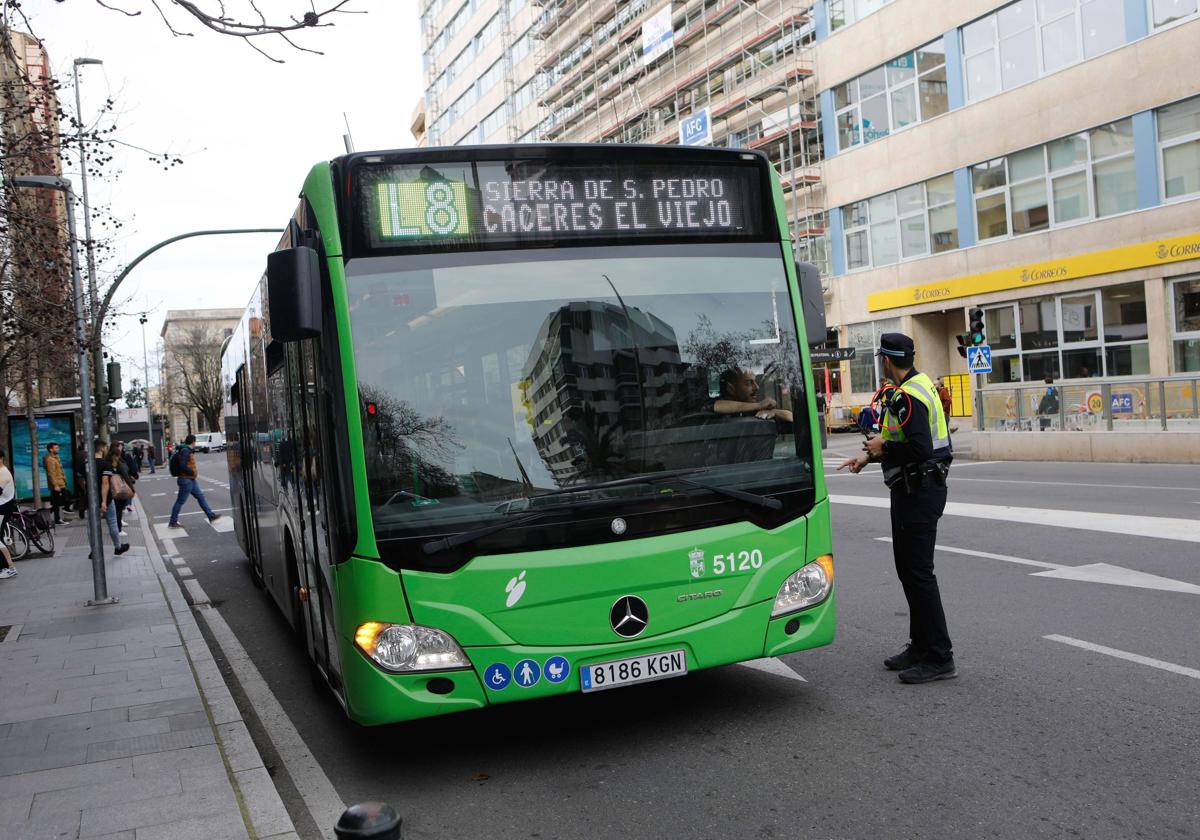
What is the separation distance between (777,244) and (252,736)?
393 cm

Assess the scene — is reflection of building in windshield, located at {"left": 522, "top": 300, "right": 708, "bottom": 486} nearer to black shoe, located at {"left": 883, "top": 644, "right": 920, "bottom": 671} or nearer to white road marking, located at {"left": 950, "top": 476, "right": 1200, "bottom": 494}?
black shoe, located at {"left": 883, "top": 644, "right": 920, "bottom": 671}

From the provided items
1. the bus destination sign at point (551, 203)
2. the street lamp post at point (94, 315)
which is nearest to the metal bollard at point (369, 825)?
the bus destination sign at point (551, 203)

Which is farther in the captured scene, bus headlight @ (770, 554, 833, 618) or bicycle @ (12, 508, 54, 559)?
bicycle @ (12, 508, 54, 559)

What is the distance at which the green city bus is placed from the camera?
180 inches

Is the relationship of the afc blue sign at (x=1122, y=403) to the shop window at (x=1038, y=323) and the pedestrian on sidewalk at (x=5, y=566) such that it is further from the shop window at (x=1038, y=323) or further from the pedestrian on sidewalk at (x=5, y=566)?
the pedestrian on sidewalk at (x=5, y=566)

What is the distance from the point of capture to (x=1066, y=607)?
7344mm

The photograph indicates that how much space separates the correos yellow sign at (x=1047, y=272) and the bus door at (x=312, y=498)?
2567 cm

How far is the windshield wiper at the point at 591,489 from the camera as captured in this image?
452cm

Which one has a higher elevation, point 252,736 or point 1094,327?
point 1094,327

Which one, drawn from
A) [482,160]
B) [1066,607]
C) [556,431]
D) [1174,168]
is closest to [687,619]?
[556,431]

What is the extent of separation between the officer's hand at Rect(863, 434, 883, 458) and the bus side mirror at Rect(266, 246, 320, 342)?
2889 millimetres

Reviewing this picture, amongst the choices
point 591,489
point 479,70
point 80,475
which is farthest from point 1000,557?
point 479,70

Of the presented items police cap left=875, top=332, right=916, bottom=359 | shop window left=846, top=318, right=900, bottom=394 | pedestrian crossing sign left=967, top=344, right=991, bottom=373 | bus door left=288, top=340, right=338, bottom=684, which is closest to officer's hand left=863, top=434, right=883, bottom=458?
police cap left=875, top=332, right=916, bottom=359

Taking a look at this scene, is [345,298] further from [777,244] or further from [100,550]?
[100,550]
